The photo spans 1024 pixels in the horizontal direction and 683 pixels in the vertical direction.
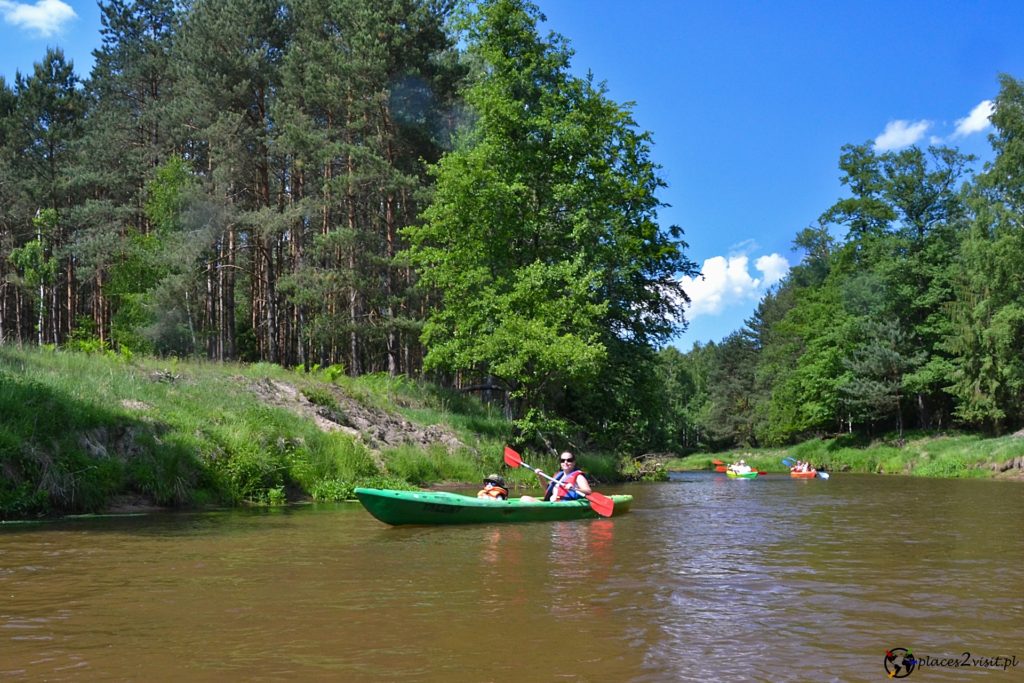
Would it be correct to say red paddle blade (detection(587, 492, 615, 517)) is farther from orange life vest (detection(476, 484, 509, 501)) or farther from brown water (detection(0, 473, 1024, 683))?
brown water (detection(0, 473, 1024, 683))

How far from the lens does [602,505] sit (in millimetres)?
14023

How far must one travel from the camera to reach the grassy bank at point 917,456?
2894 centimetres

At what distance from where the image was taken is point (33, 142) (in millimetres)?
35844

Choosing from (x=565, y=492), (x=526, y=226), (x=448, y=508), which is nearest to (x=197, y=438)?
(x=448, y=508)

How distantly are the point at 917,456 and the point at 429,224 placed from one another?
24.7 m

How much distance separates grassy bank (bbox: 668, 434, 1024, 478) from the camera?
28938 millimetres

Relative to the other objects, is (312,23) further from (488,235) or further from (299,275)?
(488,235)

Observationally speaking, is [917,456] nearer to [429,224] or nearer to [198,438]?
[429,224]

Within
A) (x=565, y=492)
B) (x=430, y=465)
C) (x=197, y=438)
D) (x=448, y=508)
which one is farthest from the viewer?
(x=430, y=465)

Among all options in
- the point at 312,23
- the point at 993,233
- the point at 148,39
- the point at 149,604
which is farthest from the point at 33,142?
the point at 993,233

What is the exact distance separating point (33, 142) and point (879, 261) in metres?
41.8

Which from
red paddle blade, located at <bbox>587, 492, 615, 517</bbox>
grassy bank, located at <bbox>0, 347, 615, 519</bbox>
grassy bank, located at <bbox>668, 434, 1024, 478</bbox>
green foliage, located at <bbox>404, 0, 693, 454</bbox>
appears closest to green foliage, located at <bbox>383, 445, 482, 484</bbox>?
grassy bank, located at <bbox>0, 347, 615, 519</bbox>

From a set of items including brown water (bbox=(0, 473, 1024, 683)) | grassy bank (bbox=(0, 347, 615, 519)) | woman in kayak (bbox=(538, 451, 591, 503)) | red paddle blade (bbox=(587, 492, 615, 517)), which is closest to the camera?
brown water (bbox=(0, 473, 1024, 683))

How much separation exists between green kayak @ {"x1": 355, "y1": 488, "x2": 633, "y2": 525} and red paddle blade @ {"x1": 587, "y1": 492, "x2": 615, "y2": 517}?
0.32 metres
